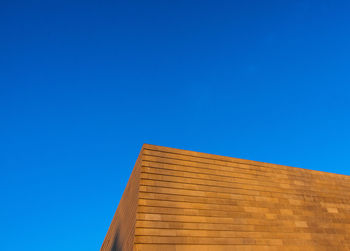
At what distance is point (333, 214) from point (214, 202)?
9.97 meters

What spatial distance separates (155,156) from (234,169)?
5.70 metres

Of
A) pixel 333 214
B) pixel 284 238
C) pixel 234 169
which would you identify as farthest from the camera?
pixel 333 214

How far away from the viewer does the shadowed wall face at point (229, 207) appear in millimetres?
13750

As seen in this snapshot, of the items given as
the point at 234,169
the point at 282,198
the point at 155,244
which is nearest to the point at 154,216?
the point at 155,244

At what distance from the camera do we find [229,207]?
51.9ft

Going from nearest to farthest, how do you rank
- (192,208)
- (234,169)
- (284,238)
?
(192,208) → (284,238) → (234,169)

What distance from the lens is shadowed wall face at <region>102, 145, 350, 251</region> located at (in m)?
13.8

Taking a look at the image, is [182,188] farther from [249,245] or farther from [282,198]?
[282,198]

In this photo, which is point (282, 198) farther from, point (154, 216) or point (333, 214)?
point (154, 216)

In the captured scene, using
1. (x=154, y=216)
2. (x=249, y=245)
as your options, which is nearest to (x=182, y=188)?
(x=154, y=216)

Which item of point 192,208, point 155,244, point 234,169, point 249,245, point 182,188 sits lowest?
point 155,244

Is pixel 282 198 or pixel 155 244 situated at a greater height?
pixel 282 198

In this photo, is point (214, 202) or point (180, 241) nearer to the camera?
point (180, 241)

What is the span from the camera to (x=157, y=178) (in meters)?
15.1
